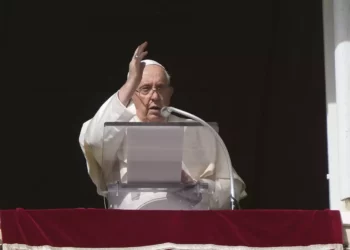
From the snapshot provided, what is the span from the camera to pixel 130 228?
325cm

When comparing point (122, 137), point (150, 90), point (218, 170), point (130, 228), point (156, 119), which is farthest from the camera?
point (150, 90)

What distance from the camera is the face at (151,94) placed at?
12.4ft

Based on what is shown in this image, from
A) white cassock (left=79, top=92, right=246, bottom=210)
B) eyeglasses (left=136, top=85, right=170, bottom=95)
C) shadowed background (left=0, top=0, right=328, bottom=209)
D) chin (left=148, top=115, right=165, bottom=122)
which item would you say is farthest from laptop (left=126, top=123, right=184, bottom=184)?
shadowed background (left=0, top=0, right=328, bottom=209)

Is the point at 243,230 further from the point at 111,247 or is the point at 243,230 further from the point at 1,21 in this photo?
the point at 1,21

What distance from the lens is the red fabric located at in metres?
3.24

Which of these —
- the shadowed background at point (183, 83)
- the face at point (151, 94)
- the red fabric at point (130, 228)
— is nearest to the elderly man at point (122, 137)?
the face at point (151, 94)

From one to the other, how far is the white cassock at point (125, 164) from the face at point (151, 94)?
1.7 inches

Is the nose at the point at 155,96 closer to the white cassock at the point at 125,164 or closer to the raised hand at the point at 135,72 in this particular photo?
the white cassock at the point at 125,164

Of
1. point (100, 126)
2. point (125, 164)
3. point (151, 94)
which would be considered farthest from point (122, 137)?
point (151, 94)

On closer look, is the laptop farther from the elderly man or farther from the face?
the face

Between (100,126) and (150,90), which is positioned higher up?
(150,90)

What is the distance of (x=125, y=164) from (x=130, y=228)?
0.89ft

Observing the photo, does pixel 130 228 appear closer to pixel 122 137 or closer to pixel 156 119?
pixel 122 137

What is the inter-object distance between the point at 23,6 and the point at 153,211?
83.0 inches
